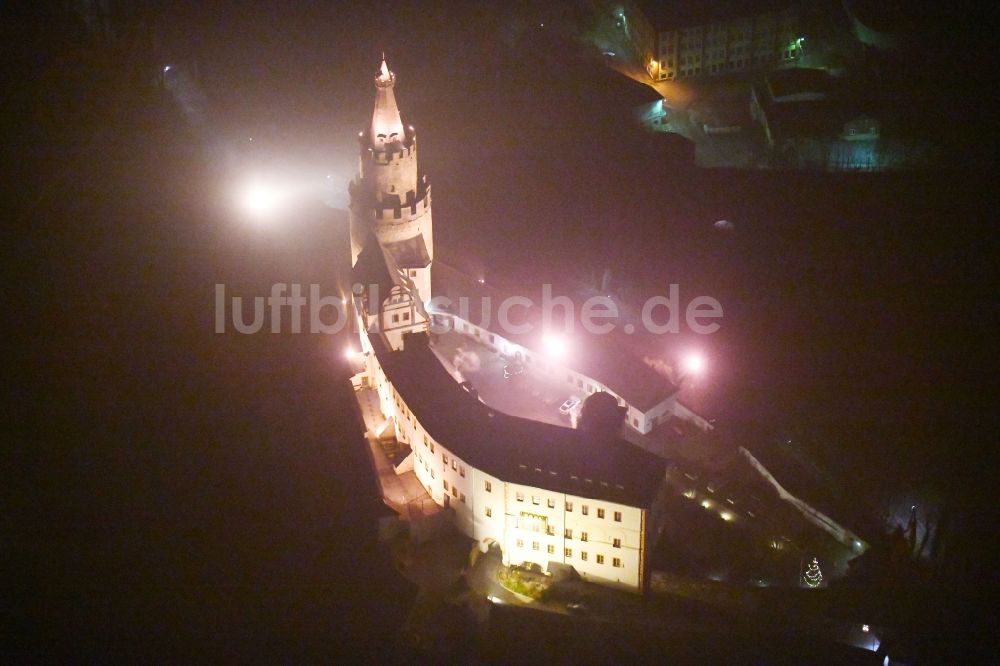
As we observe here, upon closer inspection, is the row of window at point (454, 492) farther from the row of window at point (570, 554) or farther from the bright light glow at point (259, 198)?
the bright light glow at point (259, 198)

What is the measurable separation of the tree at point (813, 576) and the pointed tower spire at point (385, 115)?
3337 centimetres

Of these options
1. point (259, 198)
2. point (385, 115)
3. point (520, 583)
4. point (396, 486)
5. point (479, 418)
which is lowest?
point (520, 583)

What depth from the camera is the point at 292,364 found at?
51.8 meters

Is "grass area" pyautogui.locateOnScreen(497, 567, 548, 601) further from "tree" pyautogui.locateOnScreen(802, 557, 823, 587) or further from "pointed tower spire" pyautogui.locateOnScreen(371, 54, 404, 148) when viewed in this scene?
"pointed tower spire" pyautogui.locateOnScreen(371, 54, 404, 148)

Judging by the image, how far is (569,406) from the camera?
4959cm

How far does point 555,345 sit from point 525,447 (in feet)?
36.1

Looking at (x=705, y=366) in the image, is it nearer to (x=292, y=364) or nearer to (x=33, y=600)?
(x=292, y=364)

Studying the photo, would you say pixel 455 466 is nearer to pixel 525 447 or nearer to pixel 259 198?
pixel 525 447

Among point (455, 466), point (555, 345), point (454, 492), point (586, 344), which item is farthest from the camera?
point (586, 344)

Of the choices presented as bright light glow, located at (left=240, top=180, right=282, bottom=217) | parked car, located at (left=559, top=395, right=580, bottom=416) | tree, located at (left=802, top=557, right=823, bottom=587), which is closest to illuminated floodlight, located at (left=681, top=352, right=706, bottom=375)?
parked car, located at (left=559, top=395, right=580, bottom=416)

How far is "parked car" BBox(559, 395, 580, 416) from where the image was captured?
49.3 meters

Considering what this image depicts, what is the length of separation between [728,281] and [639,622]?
92.9 feet

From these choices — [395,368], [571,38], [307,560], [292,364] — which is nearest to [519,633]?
[307,560]

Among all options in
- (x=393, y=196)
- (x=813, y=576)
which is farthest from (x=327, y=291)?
(x=813, y=576)
